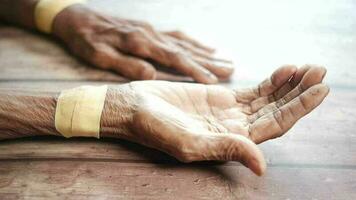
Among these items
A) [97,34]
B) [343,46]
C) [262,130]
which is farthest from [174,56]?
[343,46]

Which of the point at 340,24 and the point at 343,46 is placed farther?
the point at 340,24

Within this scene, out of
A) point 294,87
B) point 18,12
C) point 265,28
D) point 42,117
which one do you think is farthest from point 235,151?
point 18,12

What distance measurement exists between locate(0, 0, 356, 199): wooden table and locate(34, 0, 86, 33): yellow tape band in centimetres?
5

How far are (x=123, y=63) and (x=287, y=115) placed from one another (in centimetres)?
48

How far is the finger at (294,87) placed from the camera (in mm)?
758

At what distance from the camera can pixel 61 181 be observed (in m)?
0.72

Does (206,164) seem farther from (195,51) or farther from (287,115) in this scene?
(195,51)

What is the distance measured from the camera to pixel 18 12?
50.8 inches

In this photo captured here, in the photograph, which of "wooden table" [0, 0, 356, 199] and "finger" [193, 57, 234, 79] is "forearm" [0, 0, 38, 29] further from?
"finger" [193, 57, 234, 79]

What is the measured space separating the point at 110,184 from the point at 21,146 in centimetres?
22

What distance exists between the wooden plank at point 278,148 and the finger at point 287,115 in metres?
0.07

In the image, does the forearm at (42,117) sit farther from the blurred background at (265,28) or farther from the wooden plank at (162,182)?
the blurred background at (265,28)

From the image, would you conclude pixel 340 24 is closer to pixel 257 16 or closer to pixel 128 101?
A: pixel 257 16

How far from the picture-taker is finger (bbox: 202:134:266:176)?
655mm
